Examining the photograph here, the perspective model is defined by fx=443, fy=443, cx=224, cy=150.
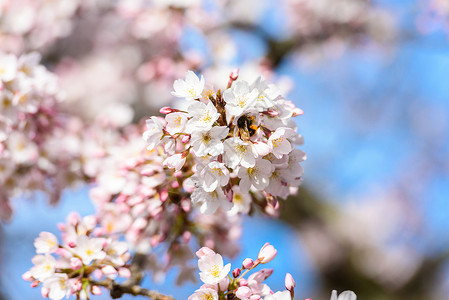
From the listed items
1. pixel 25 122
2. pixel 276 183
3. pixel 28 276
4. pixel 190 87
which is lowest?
pixel 276 183

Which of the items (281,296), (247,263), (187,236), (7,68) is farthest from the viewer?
(7,68)

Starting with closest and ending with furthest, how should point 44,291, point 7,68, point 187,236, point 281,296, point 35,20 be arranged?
point 281,296
point 44,291
point 187,236
point 7,68
point 35,20

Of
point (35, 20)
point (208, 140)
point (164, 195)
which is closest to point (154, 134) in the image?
point (208, 140)

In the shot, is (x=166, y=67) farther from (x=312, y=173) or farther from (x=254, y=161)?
(x=312, y=173)

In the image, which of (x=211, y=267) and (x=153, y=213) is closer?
(x=211, y=267)

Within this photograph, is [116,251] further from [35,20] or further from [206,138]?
[35,20]

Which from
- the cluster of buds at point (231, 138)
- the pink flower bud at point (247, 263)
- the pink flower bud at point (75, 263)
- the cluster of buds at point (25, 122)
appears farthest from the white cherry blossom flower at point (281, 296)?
the cluster of buds at point (25, 122)

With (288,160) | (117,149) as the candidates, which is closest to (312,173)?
(117,149)
